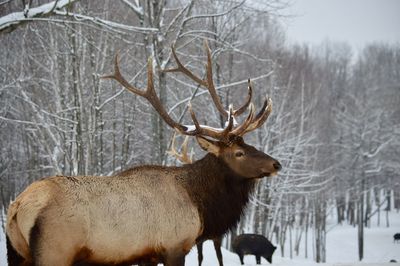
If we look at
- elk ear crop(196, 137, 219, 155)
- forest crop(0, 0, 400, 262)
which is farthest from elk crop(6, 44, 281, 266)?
forest crop(0, 0, 400, 262)

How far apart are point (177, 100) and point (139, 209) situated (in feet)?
41.3

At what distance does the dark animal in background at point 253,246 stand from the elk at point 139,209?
9047 millimetres

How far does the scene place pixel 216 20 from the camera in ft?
52.7

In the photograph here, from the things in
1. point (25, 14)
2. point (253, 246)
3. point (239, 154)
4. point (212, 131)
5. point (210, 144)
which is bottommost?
point (253, 246)

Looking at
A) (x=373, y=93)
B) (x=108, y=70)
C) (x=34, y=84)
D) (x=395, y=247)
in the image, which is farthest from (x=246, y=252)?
(x=373, y=93)

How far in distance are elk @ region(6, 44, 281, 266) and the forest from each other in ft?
5.82

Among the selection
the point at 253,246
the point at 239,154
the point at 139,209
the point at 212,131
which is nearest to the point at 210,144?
the point at 212,131

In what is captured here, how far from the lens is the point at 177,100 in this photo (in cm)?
1677

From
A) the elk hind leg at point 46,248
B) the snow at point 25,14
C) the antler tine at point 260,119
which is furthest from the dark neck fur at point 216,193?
the snow at point 25,14

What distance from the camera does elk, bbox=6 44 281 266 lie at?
3.77m

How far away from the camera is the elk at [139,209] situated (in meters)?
3.77

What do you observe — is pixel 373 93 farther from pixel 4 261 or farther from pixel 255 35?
pixel 4 261

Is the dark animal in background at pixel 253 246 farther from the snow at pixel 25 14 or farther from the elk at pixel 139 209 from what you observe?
the snow at pixel 25 14

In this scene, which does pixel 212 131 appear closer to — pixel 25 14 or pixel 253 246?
pixel 25 14
